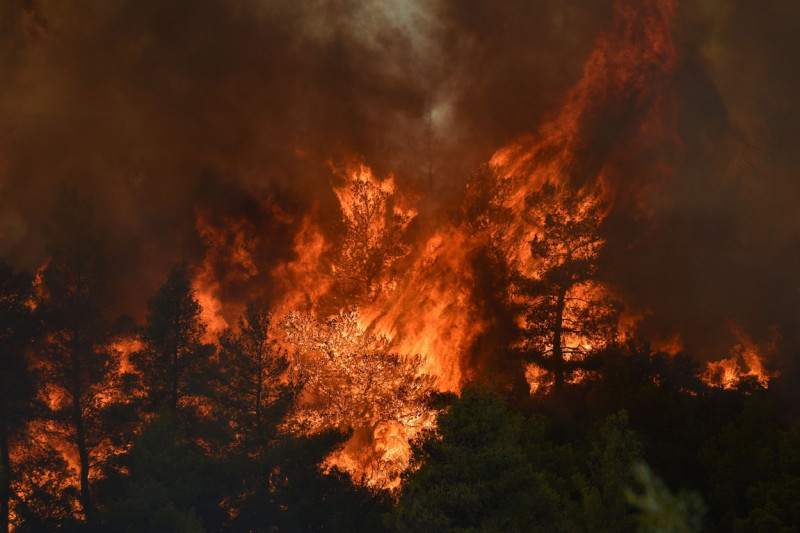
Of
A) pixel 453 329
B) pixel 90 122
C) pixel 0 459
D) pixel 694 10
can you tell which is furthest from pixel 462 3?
pixel 0 459

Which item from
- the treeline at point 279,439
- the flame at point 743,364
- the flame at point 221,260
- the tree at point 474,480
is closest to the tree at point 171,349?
the treeline at point 279,439

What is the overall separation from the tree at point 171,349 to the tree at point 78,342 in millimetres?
4171

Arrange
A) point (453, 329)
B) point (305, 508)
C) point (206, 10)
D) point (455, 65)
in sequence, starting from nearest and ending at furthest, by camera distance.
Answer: point (305, 508) < point (453, 329) < point (455, 65) < point (206, 10)

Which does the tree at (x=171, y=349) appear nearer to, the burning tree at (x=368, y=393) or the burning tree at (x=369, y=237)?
the burning tree at (x=368, y=393)

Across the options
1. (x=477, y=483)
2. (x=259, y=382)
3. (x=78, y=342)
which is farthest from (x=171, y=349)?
(x=477, y=483)

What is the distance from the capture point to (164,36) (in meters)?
60.0

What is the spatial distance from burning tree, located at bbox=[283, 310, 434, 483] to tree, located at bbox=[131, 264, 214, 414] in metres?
6.71

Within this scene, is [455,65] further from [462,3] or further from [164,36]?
[164,36]

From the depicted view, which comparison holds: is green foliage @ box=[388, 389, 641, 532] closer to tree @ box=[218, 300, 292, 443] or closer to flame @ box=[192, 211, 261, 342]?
tree @ box=[218, 300, 292, 443]

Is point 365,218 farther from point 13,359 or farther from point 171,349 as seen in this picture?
point 13,359

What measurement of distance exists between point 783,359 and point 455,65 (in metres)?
30.0

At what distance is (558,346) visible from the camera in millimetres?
45875

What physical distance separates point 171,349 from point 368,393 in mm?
12569

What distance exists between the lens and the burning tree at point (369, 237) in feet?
176
